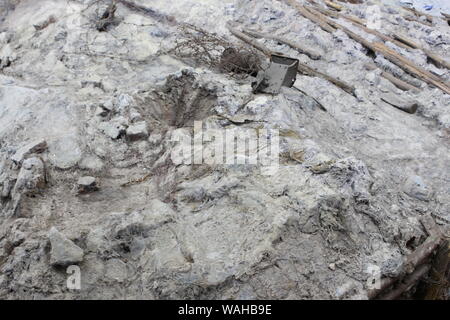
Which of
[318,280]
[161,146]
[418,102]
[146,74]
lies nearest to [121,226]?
[161,146]

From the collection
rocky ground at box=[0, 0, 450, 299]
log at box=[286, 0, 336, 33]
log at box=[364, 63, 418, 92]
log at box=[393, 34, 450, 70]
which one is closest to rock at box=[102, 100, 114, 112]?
rocky ground at box=[0, 0, 450, 299]

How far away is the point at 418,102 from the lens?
5762mm

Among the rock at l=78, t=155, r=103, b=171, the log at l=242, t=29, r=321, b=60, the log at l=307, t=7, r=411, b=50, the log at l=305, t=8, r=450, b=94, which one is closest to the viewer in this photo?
the rock at l=78, t=155, r=103, b=171

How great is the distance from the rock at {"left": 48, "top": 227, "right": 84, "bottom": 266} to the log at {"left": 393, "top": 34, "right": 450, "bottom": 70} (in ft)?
19.6

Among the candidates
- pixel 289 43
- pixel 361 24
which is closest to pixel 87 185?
pixel 289 43

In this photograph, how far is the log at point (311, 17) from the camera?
700 cm

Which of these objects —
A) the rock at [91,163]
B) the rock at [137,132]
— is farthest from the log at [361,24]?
the rock at [91,163]

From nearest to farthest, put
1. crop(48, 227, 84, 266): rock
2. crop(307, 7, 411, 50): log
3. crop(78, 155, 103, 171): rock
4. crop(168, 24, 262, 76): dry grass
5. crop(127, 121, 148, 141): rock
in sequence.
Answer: crop(48, 227, 84, 266): rock < crop(78, 155, 103, 171): rock < crop(127, 121, 148, 141): rock < crop(168, 24, 262, 76): dry grass < crop(307, 7, 411, 50): log

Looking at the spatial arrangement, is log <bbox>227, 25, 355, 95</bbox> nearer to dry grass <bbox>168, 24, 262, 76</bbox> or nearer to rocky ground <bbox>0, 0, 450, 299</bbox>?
rocky ground <bbox>0, 0, 450, 299</bbox>

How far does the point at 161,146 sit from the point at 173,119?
0.69 meters

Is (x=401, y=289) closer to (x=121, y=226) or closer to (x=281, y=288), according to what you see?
(x=281, y=288)

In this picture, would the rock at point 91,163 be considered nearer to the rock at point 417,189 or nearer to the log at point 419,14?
the rock at point 417,189

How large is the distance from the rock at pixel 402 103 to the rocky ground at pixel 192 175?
83 mm

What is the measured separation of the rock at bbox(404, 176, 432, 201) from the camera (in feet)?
14.0
